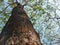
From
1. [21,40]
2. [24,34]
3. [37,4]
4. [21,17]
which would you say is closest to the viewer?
[21,40]

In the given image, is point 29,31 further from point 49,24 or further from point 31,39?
point 49,24

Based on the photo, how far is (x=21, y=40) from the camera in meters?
2.71

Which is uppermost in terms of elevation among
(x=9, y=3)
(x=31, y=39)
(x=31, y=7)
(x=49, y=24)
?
(x=31, y=39)

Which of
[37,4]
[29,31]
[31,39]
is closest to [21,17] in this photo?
[29,31]

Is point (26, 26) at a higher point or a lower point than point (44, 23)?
higher

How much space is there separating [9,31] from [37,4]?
7.49 metres

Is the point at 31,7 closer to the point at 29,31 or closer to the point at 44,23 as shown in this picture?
the point at 44,23

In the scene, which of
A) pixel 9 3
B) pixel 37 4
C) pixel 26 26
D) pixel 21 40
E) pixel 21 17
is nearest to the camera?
pixel 21 40

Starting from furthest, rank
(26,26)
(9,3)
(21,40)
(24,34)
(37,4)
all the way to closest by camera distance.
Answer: (37,4), (9,3), (26,26), (24,34), (21,40)

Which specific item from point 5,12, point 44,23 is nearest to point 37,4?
point 44,23

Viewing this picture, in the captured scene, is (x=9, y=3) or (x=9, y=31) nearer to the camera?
(x=9, y=31)

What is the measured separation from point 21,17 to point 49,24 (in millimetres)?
7228

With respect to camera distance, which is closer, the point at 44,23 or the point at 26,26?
the point at 26,26

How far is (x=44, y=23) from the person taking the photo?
1077 centimetres
